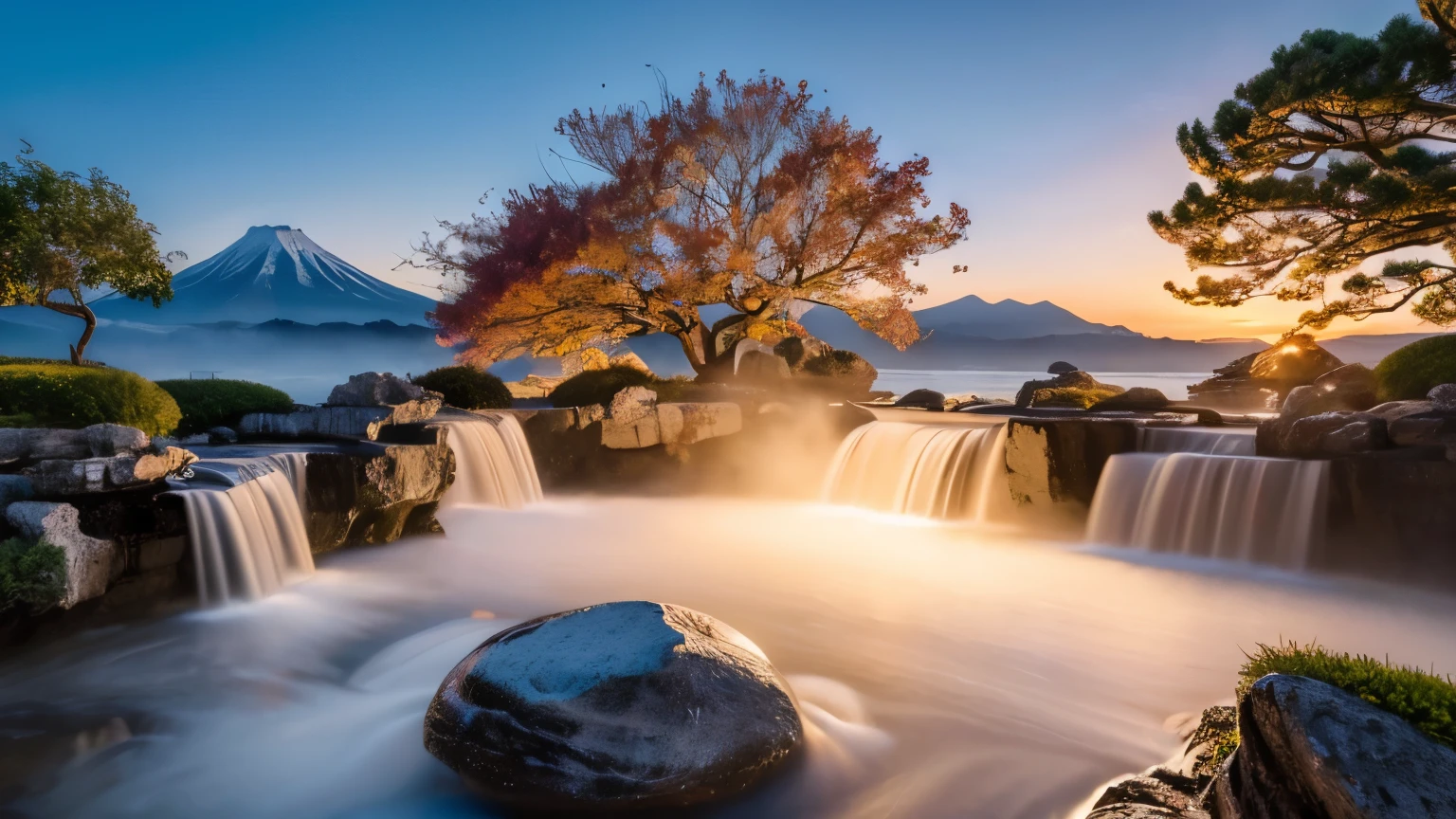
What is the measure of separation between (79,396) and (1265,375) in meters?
23.2

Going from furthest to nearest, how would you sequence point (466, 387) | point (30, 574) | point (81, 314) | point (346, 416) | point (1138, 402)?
point (466, 387) → point (1138, 402) → point (81, 314) → point (346, 416) → point (30, 574)

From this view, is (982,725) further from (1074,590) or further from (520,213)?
(520,213)

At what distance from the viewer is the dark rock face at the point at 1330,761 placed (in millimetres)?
1935

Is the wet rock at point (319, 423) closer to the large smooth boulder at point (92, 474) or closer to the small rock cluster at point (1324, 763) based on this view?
the large smooth boulder at point (92, 474)

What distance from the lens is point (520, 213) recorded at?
16219 mm

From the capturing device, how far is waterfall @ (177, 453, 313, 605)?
20.1 ft

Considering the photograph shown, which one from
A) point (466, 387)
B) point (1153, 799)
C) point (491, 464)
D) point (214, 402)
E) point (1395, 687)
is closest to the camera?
point (1395, 687)

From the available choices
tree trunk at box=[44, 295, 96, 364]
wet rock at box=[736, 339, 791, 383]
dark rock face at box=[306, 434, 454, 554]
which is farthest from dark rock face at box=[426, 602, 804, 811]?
wet rock at box=[736, 339, 791, 383]

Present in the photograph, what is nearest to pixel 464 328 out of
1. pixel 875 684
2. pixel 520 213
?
pixel 520 213

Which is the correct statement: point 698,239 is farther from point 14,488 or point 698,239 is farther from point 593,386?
point 14,488

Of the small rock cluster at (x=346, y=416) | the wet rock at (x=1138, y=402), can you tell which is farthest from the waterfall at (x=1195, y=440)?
the small rock cluster at (x=346, y=416)

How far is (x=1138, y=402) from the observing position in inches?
531

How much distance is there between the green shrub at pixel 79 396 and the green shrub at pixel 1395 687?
10446 mm

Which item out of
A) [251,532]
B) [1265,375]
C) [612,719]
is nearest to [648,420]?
[251,532]
